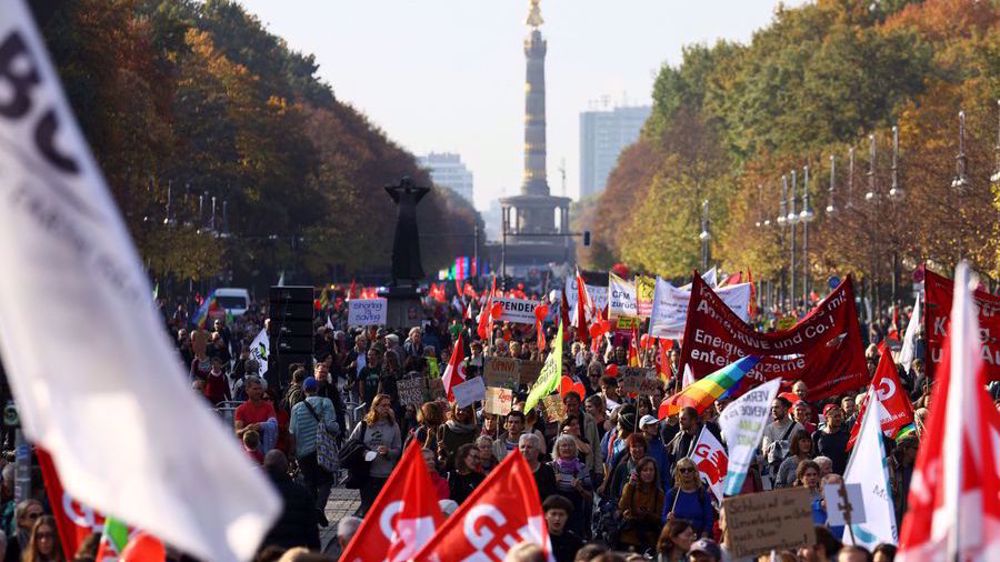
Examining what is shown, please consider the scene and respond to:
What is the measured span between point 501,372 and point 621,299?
11.7 m

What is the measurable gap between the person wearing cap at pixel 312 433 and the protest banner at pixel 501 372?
262 centimetres

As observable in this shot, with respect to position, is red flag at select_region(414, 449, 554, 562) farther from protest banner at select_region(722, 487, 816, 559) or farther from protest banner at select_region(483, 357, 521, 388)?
protest banner at select_region(483, 357, 521, 388)

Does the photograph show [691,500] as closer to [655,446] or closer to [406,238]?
[655,446]

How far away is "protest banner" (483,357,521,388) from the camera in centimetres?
1959

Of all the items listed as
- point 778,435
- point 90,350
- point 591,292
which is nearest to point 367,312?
point 591,292

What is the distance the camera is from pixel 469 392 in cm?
1697

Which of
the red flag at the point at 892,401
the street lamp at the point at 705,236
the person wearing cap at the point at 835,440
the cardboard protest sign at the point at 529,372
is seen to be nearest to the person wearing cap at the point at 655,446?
the person wearing cap at the point at 835,440

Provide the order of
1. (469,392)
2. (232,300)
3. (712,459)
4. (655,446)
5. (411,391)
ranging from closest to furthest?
(712,459) < (655,446) < (469,392) < (411,391) < (232,300)

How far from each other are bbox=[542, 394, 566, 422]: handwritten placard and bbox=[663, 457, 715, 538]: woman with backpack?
3.52 meters

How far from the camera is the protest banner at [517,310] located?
29891mm

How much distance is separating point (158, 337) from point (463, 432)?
10.5m

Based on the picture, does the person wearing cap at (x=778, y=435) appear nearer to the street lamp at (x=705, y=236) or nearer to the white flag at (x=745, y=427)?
the white flag at (x=745, y=427)

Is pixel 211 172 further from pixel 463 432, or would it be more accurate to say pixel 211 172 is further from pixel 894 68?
pixel 463 432

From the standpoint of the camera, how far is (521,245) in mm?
196375
